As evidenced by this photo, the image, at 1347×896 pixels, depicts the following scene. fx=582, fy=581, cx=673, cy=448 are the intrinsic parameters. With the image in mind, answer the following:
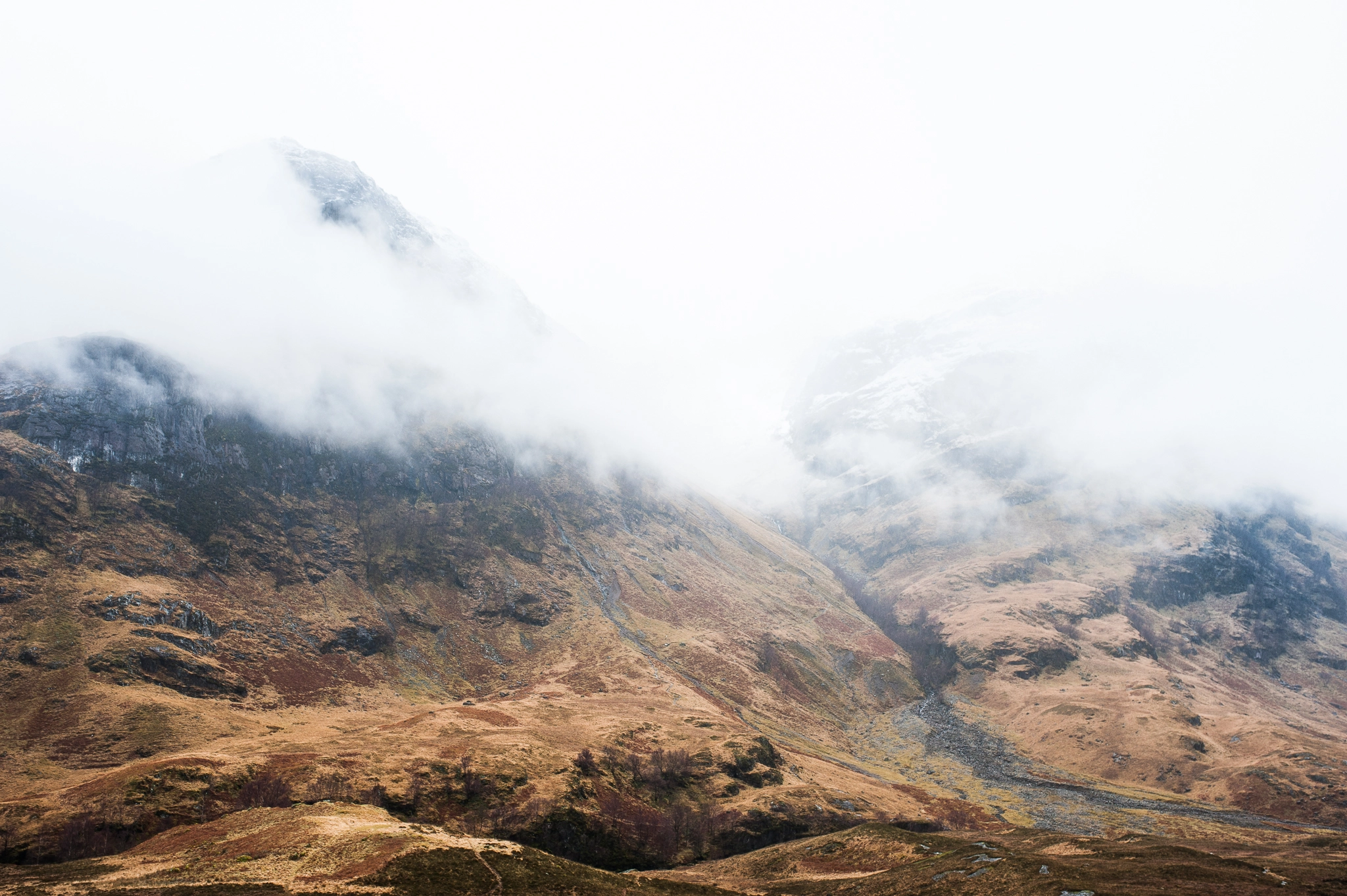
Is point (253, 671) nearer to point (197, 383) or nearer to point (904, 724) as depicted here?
point (197, 383)

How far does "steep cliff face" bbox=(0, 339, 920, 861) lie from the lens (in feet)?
291

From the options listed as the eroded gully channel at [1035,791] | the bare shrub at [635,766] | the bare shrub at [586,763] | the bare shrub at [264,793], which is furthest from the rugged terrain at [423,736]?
the eroded gully channel at [1035,791]

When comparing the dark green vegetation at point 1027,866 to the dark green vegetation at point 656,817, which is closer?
the dark green vegetation at point 1027,866

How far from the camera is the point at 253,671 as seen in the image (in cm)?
11919

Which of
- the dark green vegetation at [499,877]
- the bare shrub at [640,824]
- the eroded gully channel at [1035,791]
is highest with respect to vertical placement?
the eroded gully channel at [1035,791]

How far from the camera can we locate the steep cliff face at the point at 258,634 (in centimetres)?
8869

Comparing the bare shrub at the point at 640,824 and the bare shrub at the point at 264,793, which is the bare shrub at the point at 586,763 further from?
the bare shrub at the point at 264,793

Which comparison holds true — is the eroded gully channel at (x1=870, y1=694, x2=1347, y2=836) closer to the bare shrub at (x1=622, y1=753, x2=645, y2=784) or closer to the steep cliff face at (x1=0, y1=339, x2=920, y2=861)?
the steep cliff face at (x1=0, y1=339, x2=920, y2=861)

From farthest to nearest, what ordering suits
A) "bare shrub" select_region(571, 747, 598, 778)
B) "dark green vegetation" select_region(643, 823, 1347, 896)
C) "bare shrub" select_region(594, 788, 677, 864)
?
"bare shrub" select_region(571, 747, 598, 778) → "bare shrub" select_region(594, 788, 677, 864) → "dark green vegetation" select_region(643, 823, 1347, 896)

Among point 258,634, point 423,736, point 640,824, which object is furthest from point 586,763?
point 258,634

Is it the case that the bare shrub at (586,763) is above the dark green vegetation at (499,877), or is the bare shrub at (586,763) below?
above

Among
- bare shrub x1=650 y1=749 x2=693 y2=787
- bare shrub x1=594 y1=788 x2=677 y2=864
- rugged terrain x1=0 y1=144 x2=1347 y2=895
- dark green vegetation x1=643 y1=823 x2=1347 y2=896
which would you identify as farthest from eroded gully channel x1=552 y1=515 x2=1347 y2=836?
bare shrub x1=594 y1=788 x2=677 y2=864

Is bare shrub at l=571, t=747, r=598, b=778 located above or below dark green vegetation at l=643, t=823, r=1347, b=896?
above

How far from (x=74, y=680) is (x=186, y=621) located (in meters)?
24.9
